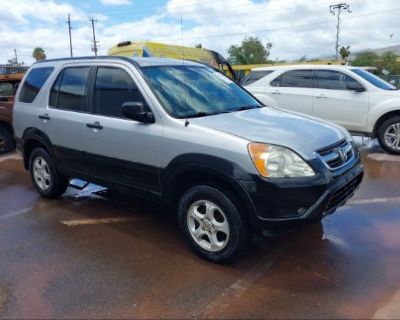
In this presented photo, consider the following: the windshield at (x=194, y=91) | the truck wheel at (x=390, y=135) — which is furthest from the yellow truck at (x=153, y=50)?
the windshield at (x=194, y=91)

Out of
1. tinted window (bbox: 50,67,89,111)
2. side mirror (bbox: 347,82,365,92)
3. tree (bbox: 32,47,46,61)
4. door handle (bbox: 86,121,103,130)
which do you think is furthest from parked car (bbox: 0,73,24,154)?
tree (bbox: 32,47,46,61)

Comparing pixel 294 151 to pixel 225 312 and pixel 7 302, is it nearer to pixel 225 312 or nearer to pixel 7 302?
pixel 225 312

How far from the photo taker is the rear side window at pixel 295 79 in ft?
30.6

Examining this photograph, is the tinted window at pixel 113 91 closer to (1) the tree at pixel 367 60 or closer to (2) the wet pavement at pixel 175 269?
(2) the wet pavement at pixel 175 269

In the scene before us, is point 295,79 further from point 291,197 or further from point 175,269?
point 175,269

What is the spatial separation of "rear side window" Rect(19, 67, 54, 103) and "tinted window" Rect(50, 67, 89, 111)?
315 mm

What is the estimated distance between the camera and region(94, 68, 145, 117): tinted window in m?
4.26

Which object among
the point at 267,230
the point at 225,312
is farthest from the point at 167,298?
the point at 267,230

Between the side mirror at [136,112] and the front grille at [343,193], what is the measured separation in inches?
69.5

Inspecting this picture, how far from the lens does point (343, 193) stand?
371 cm

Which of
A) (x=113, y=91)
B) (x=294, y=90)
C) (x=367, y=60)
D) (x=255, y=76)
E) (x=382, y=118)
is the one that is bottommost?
(x=382, y=118)

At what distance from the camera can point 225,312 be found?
308 cm

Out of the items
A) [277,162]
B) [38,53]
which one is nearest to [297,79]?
[277,162]

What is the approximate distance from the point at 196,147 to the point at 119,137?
1.01 meters
